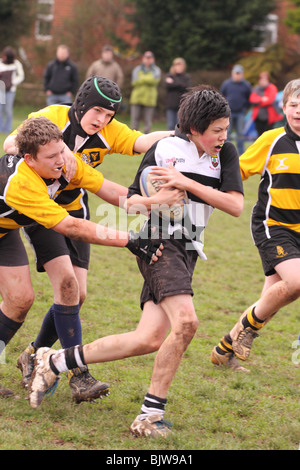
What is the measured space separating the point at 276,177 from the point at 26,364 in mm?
2215

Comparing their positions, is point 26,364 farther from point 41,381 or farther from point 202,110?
point 202,110

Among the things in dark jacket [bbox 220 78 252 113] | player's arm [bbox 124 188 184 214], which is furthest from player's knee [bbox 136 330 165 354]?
dark jacket [bbox 220 78 252 113]

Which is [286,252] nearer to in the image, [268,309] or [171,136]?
[268,309]

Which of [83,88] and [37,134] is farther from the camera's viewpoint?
[83,88]

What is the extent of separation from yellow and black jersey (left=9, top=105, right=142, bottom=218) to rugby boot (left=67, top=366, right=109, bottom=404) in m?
1.06

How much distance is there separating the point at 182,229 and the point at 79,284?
1.06 meters

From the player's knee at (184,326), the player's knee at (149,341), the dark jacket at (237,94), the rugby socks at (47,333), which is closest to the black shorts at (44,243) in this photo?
the rugby socks at (47,333)

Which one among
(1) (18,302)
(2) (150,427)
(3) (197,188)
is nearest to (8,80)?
(1) (18,302)

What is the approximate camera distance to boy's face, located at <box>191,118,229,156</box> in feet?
12.4

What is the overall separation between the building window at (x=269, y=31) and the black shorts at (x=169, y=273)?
2416 centimetres

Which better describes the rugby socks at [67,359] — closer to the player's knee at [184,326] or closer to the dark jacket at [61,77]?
the player's knee at [184,326]

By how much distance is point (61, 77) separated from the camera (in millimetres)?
15469

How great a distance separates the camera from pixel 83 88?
4.36 metres

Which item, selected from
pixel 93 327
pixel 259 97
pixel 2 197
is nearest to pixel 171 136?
pixel 2 197
